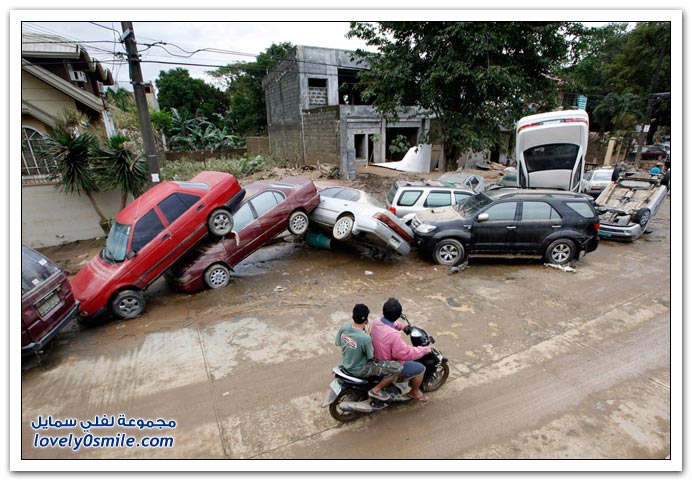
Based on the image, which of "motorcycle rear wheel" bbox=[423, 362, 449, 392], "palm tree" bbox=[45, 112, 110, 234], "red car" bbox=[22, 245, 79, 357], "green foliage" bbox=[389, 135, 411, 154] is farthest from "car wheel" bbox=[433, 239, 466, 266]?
"green foliage" bbox=[389, 135, 411, 154]

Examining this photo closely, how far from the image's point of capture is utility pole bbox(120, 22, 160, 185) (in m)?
7.73

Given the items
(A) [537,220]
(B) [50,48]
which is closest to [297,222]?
(A) [537,220]

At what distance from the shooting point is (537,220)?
7.50 meters

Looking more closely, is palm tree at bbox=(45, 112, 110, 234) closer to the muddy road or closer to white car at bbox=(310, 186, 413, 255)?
the muddy road

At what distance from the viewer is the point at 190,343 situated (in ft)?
17.1

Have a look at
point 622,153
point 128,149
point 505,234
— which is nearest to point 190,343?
point 505,234

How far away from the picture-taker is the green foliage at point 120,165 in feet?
32.4

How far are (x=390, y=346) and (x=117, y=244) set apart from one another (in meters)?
5.60

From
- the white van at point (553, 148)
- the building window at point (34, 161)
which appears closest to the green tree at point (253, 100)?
the building window at point (34, 161)

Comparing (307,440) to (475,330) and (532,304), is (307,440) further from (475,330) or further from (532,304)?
(532,304)

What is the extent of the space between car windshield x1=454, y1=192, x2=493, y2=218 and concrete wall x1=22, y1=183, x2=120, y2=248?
10.6m

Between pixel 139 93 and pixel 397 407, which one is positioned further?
pixel 139 93

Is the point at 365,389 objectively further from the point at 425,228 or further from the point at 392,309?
the point at 425,228

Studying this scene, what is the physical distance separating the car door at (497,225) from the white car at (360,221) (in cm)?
147
